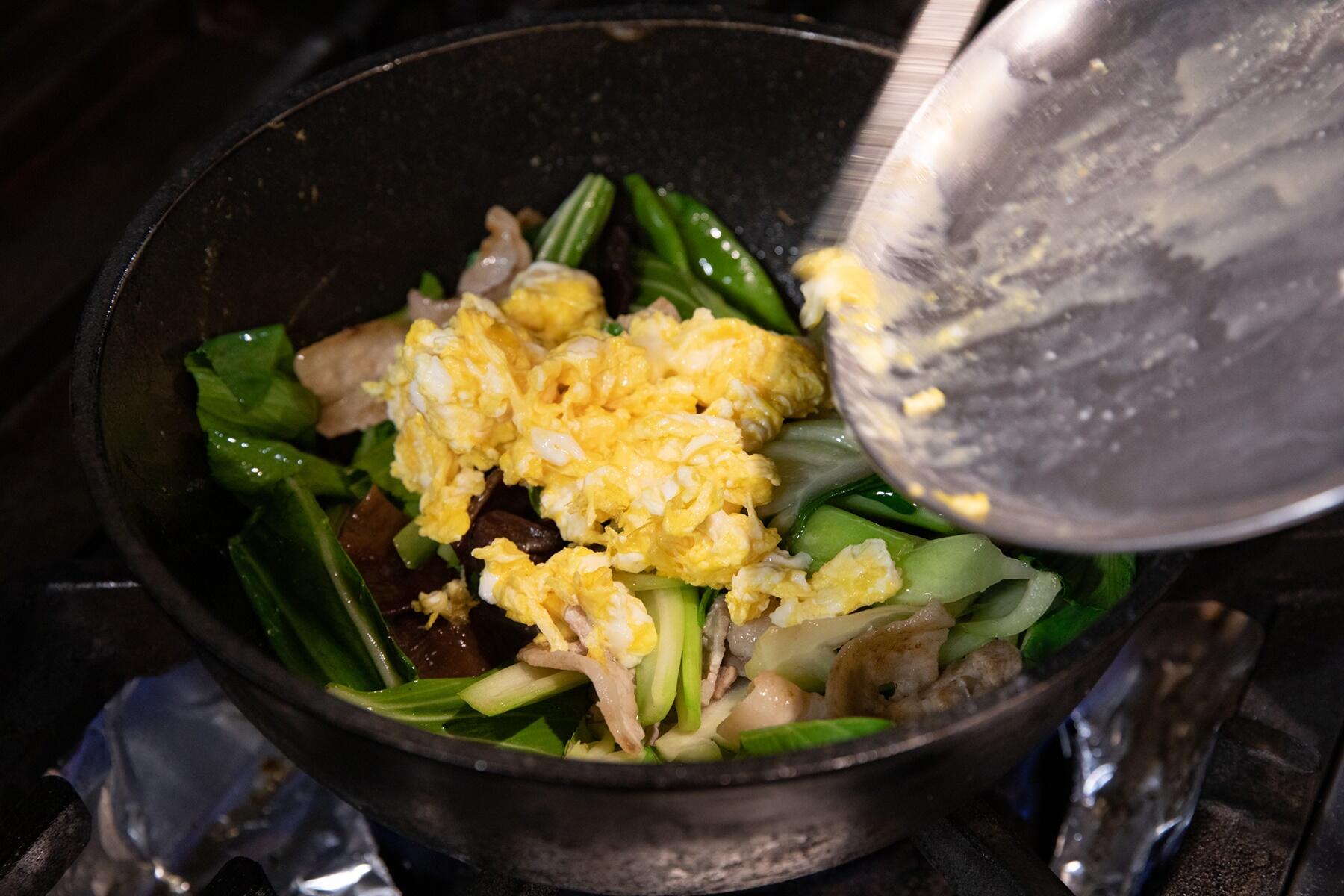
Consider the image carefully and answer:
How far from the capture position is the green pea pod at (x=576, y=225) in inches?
84.2

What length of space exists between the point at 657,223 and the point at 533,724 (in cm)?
103

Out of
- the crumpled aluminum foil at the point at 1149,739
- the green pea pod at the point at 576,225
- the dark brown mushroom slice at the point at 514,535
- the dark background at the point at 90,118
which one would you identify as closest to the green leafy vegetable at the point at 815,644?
the dark brown mushroom slice at the point at 514,535

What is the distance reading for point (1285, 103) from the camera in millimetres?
1373

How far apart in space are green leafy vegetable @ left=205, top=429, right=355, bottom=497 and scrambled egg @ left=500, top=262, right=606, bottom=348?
1.43ft

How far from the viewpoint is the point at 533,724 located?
1594 mm

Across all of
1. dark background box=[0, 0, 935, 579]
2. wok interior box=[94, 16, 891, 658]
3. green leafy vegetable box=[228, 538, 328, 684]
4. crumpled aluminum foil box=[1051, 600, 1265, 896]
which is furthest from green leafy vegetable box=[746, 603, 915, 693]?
dark background box=[0, 0, 935, 579]

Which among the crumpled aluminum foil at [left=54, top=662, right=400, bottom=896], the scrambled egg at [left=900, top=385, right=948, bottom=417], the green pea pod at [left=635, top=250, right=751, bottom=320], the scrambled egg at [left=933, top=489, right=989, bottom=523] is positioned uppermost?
the scrambled egg at [left=900, top=385, right=948, bottom=417]

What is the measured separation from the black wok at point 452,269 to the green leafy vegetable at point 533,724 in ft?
0.58

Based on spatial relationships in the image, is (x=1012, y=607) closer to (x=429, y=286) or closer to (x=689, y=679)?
(x=689, y=679)

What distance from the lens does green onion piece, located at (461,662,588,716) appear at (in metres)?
1.55

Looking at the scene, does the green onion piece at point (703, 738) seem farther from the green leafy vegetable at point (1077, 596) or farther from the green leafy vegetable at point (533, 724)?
the green leafy vegetable at point (1077, 596)

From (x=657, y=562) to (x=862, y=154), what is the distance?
696 mm

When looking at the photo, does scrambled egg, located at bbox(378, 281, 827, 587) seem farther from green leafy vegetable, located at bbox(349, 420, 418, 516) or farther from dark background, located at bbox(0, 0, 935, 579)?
dark background, located at bbox(0, 0, 935, 579)

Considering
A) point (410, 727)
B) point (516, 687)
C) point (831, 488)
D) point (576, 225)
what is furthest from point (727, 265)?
point (410, 727)
